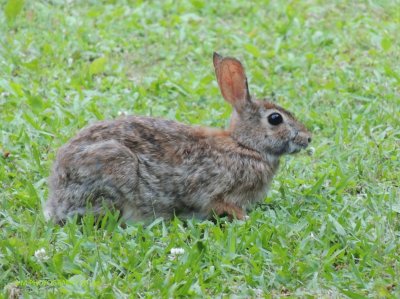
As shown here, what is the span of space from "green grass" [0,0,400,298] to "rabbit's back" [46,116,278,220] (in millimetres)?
248

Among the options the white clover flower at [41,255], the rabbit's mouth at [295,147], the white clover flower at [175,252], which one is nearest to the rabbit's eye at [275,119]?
the rabbit's mouth at [295,147]

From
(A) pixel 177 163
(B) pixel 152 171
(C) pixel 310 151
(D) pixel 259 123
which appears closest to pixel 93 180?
(B) pixel 152 171

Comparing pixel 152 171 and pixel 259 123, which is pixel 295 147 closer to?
pixel 259 123

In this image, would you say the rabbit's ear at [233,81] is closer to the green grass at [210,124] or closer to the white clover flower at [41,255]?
the green grass at [210,124]

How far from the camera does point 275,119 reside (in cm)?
709

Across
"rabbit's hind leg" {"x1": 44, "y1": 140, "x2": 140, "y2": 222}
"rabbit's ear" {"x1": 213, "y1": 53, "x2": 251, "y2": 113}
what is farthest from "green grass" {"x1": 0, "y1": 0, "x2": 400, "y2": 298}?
"rabbit's ear" {"x1": 213, "y1": 53, "x2": 251, "y2": 113}

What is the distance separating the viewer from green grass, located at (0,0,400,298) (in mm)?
5574

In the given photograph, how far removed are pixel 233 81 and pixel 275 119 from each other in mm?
475

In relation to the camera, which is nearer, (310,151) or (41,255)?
(41,255)

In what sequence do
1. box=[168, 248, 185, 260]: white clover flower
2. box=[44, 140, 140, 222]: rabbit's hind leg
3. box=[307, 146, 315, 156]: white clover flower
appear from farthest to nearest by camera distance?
box=[307, 146, 315, 156]: white clover flower → box=[44, 140, 140, 222]: rabbit's hind leg → box=[168, 248, 185, 260]: white clover flower

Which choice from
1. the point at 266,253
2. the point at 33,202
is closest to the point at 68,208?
the point at 33,202

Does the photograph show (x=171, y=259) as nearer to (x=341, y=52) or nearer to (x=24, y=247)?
(x=24, y=247)

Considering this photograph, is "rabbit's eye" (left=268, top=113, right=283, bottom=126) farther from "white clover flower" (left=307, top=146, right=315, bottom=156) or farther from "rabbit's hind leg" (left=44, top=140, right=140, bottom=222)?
"rabbit's hind leg" (left=44, top=140, right=140, bottom=222)

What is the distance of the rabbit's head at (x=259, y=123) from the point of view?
7082 mm
